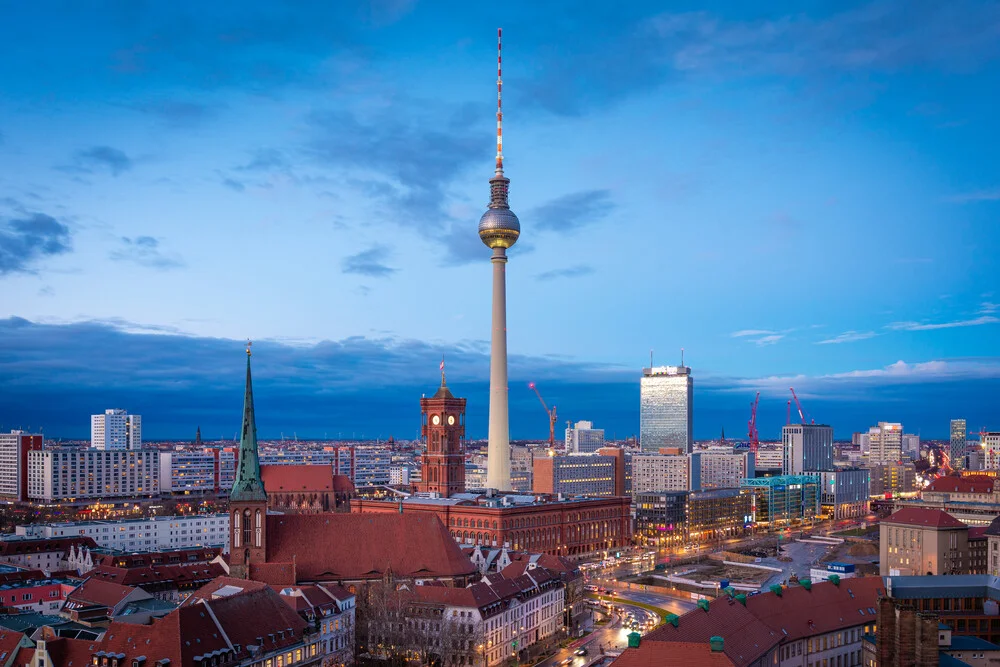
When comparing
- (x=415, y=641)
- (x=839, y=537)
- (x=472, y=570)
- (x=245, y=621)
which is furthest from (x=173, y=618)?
(x=839, y=537)

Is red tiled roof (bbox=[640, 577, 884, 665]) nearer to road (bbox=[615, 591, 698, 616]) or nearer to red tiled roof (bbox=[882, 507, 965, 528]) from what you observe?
road (bbox=[615, 591, 698, 616])

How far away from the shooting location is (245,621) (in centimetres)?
7181

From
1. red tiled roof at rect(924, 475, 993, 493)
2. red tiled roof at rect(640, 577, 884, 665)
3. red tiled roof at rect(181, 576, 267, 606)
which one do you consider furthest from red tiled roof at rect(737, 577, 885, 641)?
red tiled roof at rect(924, 475, 993, 493)

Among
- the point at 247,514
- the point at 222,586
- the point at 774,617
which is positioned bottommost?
the point at 774,617

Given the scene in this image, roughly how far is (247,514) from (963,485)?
5382 inches

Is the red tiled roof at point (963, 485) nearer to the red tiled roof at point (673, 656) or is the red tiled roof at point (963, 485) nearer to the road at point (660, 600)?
→ the road at point (660, 600)

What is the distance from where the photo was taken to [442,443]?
177250mm

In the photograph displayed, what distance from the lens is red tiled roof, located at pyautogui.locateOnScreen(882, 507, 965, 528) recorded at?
121312 mm

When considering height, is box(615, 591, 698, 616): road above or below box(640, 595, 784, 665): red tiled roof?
below

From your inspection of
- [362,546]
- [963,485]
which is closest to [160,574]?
[362,546]

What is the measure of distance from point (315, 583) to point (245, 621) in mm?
20874

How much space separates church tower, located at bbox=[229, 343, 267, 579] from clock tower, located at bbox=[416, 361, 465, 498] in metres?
82.4

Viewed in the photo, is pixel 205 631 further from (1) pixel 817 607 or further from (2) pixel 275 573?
(1) pixel 817 607

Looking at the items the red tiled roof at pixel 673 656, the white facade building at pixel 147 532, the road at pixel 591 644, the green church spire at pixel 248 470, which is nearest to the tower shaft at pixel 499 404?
the white facade building at pixel 147 532
